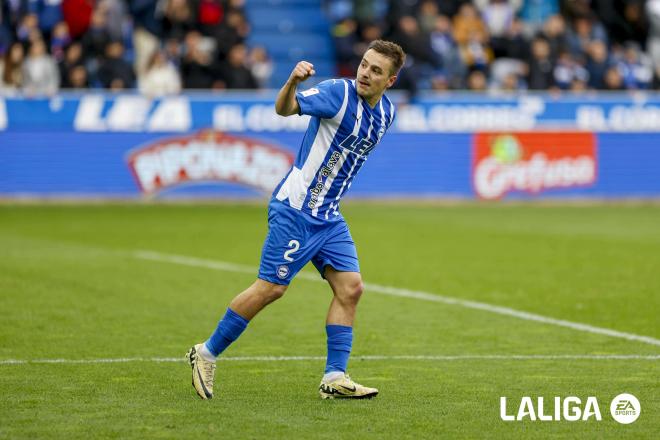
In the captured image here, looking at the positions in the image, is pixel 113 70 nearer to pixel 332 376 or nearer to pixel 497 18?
pixel 497 18

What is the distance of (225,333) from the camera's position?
759cm

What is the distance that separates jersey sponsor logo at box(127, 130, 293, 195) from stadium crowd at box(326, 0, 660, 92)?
3228 millimetres

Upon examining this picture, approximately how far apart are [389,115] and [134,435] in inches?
99.8

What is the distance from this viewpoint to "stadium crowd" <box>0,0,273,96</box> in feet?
76.3

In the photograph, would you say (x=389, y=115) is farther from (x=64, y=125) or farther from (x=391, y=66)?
(x=64, y=125)

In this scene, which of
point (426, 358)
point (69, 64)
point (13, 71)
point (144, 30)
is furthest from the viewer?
point (144, 30)

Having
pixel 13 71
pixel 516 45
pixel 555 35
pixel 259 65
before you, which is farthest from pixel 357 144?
pixel 555 35

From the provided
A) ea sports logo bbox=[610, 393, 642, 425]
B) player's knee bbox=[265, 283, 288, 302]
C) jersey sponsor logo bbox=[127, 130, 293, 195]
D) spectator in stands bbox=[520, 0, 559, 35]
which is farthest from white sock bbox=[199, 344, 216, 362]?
spectator in stands bbox=[520, 0, 559, 35]

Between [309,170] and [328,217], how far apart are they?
30 cm

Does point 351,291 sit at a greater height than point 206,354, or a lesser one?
greater

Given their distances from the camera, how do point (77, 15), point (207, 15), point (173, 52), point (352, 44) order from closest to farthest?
point (173, 52) → point (77, 15) → point (207, 15) → point (352, 44)

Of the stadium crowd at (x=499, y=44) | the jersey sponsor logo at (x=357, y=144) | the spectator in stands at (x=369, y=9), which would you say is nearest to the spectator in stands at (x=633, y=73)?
the stadium crowd at (x=499, y=44)

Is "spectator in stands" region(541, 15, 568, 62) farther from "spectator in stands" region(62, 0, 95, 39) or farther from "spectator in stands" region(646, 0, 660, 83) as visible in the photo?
"spectator in stands" region(62, 0, 95, 39)

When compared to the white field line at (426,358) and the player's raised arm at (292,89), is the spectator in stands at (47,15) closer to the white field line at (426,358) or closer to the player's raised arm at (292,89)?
the white field line at (426,358)
